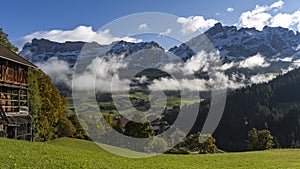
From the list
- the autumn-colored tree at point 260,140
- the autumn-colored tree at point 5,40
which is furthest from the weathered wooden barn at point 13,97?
the autumn-colored tree at point 260,140

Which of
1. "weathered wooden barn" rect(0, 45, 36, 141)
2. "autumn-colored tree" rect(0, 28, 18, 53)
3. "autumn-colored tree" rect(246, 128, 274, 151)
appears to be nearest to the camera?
"weathered wooden barn" rect(0, 45, 36, 141)

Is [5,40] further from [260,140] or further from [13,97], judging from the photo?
[260,140]

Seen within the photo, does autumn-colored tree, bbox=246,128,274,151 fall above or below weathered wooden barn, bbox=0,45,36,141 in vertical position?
below

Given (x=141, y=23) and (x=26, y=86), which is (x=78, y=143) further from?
(x=141, y=23)

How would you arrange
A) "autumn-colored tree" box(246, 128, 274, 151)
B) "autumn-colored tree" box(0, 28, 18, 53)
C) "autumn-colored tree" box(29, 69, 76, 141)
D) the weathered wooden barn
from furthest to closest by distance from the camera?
"autumn-colored tree" box(246, 128, 274, 151) → "autumn-colored tree" box(29, 69, 76, 141) → "autumn-colored tree" box(0, 28, 18, 53) → the weathered wooden barn

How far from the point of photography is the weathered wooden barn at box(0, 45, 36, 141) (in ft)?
144

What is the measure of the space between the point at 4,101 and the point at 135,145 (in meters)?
35.9

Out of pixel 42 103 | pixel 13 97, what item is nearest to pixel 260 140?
pixel 42 103

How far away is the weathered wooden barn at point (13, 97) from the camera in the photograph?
43750 mm

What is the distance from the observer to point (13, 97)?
5181cm

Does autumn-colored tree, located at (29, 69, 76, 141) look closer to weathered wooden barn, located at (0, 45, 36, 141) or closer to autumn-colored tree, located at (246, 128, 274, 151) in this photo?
weathered wooden barn, located at (0, 45, 36, 141)

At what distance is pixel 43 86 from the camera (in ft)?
226

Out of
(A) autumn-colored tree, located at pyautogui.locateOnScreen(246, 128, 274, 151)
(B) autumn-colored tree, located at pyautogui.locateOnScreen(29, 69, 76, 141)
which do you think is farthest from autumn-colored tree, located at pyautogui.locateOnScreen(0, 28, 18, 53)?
(A) autumn-colored tree, located at pyautogui.locateOnScreen(246, 128, 274, 151)

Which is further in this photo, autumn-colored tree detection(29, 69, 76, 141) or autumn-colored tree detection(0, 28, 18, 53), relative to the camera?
autumn-colored tree detection(29, 69, 76, 141)
